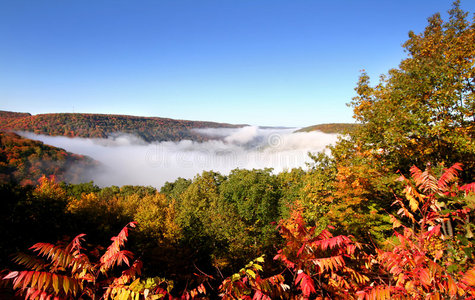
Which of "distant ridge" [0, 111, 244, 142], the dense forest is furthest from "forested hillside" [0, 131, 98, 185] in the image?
"distant ridge" [0, 111, 244, 142]

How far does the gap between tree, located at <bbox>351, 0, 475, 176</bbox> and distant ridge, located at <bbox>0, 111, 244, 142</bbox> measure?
105657 mm

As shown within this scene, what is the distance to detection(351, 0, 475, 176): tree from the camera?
32.9ft

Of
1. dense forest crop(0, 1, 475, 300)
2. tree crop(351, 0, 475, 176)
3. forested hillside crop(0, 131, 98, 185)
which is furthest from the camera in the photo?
forested hillside crop(0, 131, 98, 185)

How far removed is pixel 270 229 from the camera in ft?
80.6

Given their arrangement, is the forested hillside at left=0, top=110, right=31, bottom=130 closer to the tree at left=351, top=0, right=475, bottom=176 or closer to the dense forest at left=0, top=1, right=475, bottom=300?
the dense forest at left=0, top=1, right=475, bottom=300

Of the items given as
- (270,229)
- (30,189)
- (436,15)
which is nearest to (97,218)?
(30,189)

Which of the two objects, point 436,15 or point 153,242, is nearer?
point 436,15

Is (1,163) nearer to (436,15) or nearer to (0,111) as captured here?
(436,15)

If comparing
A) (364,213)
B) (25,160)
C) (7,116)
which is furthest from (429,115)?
(7,116)

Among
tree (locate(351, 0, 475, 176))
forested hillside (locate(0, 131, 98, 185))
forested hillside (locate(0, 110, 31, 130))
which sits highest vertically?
forested hillside (locate(0, 110, 31, 130))

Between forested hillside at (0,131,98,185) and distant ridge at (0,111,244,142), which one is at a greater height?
distant ridge at (0,111,244,142)

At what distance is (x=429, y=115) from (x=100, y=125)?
502 feet

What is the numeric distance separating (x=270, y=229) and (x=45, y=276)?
24018 mm

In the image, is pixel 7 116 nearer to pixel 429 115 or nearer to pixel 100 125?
pixel 100 125
